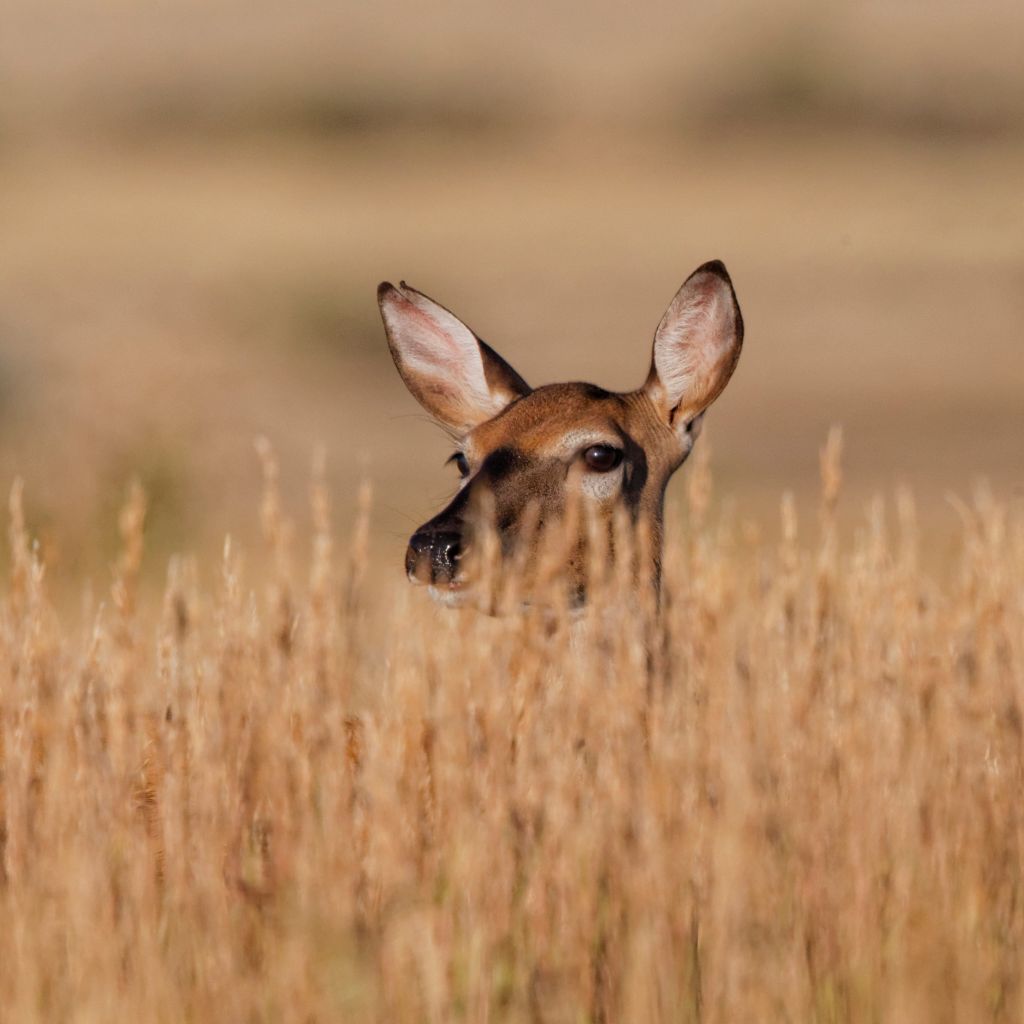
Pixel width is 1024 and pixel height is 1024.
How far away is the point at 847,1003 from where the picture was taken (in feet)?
15.9

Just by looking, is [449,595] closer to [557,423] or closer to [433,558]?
[433,558]

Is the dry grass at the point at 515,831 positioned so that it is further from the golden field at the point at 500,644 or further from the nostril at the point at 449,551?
the nostril at the point at 449,551

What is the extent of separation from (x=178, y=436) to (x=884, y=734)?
12.0 metres

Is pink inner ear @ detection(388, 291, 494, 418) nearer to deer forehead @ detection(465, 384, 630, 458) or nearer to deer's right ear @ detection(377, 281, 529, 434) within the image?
deer's right ear @ detection(377, 281, 529, 434)

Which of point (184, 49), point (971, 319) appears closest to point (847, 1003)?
point (971, 319)

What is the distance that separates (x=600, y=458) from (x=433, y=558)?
1.08 metres

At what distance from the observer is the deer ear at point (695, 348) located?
756 cm

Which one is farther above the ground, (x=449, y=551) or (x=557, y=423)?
(x=557, y=423)

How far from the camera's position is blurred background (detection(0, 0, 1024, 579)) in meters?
20.5

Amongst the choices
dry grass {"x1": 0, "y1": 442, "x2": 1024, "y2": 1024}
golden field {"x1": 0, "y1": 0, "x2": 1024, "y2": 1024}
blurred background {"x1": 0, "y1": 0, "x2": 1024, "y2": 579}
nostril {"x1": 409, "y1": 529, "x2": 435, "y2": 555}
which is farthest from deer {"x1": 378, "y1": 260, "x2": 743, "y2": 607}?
blurred background {"x1": 0, "y1": 0, "x2": 1024, "y2": 579}

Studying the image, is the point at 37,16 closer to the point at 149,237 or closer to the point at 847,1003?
the point at 149,237

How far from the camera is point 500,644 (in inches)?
207

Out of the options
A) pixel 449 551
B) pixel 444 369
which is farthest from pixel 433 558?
pixel 444 369

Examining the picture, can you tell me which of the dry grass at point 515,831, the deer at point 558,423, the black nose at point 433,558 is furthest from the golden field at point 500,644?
the deer at point 558,423
